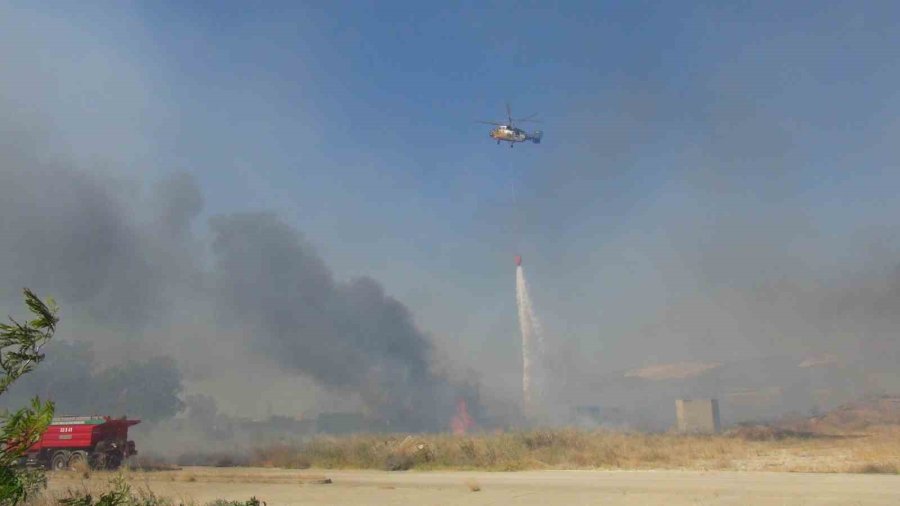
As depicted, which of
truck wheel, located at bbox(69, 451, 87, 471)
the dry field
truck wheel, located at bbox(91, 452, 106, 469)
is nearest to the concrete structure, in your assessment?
the dry field

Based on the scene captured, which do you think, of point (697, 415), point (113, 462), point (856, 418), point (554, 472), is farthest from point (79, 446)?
point (856, 418)

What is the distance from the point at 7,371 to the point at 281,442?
65.6 meters

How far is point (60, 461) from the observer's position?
5288 centimetres

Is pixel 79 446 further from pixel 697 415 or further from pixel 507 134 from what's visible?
pixel 697 415

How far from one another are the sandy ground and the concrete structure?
5274 cm

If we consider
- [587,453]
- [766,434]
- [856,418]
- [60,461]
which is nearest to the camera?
[60,461]

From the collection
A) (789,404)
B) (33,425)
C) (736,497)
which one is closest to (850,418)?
(789,404)

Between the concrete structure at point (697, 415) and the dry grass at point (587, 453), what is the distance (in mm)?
20407

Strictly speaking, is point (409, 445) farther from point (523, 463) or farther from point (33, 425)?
point (33, 425)

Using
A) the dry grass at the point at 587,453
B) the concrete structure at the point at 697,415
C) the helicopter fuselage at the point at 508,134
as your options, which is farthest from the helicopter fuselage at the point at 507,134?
the concrete structure at the point at 697,415

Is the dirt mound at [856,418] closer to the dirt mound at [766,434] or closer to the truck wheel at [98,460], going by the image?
the dirt mound at [766,434]

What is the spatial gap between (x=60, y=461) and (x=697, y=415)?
237ft

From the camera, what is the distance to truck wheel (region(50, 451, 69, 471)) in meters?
52.6

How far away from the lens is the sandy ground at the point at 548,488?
90.7 ft
